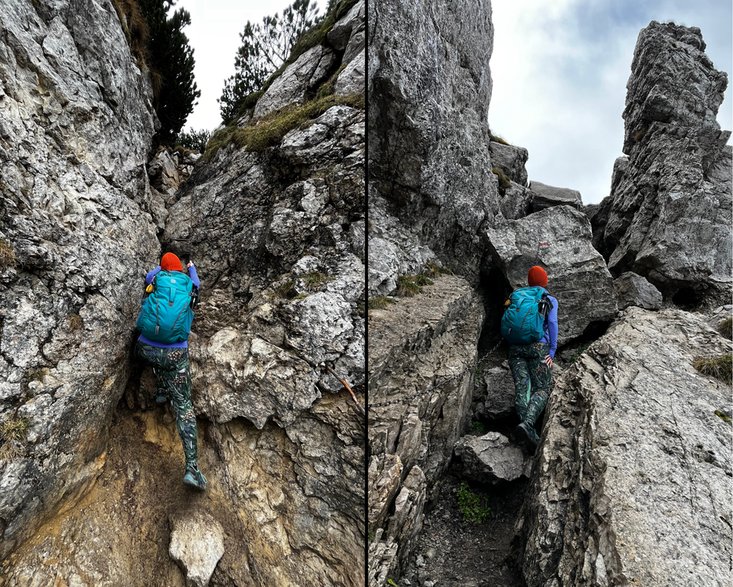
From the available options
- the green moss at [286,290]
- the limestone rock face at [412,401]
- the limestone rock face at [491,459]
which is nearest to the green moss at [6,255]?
the green moss at [286,290]

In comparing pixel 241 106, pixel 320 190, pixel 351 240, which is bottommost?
pixel 351 240

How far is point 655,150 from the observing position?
64.4ft

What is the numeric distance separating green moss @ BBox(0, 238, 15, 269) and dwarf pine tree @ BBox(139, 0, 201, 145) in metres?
6.39

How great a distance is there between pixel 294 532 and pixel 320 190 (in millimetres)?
6976

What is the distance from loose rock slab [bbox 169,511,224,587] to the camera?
7.40 meters

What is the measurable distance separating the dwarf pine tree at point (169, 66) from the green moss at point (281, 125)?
6.20 ft

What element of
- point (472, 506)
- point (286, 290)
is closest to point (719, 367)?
point (472, 506)

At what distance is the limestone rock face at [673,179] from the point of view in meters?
16.6

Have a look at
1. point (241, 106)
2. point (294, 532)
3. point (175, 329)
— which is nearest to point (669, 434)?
point (294, 532)

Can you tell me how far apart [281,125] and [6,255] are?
20.9 feet

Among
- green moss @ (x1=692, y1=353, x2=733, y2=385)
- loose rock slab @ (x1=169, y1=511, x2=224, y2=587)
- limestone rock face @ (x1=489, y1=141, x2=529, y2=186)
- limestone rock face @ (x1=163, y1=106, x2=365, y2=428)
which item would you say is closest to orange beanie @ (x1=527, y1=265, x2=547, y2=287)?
green moss @ (x1=692, y1=353, x2=733, y2=385)

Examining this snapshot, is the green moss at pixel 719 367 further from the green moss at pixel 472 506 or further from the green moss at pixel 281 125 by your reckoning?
the green moss at pixel 281 125

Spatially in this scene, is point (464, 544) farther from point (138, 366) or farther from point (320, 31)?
point (320, 31)

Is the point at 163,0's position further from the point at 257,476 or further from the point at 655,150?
the point at 655,150
